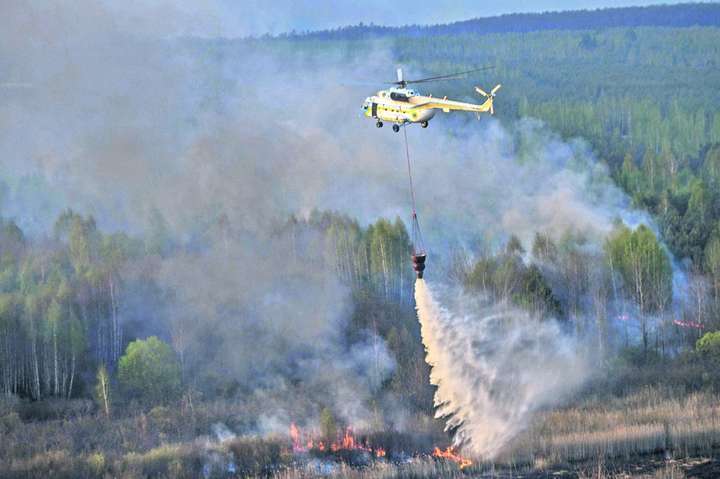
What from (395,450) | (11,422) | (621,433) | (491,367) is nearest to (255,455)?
(395,450)

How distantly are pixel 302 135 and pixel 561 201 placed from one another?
24.6 m

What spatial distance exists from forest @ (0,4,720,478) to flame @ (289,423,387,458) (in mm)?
167

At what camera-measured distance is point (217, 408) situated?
6669cm

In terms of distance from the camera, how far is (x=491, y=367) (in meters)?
64.9

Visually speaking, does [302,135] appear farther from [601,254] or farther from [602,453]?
[602,453]

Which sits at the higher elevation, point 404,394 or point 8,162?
point 8,162

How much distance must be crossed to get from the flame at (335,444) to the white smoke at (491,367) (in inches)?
138

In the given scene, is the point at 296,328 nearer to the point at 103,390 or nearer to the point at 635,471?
the point at 103,390

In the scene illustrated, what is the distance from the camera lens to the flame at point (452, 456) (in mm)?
57525

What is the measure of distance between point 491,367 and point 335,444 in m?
8.98

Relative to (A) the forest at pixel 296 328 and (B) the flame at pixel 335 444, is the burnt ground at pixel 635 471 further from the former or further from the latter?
(B) the flame at pixel 335 444

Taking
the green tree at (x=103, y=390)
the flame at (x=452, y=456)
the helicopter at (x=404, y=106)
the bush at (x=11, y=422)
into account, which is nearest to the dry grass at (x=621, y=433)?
the flame at (x=452, y=456)

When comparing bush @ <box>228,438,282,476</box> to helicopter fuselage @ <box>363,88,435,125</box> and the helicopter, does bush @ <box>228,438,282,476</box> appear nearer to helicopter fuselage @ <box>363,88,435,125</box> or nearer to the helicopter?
the helicopter

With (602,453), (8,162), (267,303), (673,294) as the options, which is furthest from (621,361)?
(8,162)
